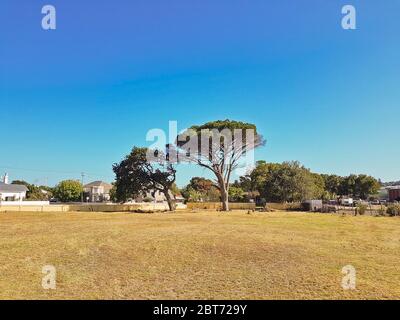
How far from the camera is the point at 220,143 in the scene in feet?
167

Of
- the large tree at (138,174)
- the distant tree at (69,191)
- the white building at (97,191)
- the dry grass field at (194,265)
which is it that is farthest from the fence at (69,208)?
the white building at (97,191)

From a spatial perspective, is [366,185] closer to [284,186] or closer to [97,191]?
[284,186]

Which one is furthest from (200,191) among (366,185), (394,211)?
(394,211)

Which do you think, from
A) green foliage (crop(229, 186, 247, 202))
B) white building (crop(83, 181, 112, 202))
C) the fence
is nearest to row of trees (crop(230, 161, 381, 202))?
green foliage (crop(229, 186, 247, 202))

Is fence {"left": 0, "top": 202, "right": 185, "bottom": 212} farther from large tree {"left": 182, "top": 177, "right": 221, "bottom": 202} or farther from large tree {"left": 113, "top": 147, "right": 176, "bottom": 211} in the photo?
large tree {"left": 182, "top": 177, "right": 221, "bottom": 202}

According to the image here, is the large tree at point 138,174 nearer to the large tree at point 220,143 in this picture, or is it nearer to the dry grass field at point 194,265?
the large tree at point 220,143

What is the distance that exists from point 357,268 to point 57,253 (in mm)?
11288

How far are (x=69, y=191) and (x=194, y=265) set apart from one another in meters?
93.4

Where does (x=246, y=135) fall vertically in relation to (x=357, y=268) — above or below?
above

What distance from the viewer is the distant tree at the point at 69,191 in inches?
3868

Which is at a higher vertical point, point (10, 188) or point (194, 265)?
point (10, 188)
